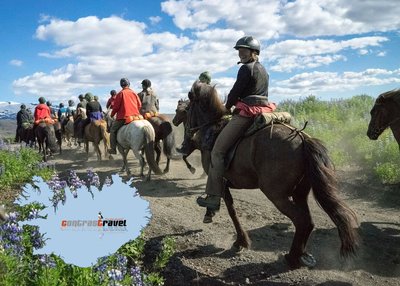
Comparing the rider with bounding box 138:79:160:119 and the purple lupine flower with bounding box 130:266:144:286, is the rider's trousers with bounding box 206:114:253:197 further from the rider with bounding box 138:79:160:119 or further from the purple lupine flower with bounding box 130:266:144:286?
the rider with bounding box 138:79:160:119

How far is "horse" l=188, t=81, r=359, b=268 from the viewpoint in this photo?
14.8ft

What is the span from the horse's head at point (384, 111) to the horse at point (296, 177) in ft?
9.77

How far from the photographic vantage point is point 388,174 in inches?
372

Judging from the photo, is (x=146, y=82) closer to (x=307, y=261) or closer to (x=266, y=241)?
(x=266, y=241)

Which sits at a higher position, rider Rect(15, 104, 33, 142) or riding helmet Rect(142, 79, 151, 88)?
riding helmet Rect(142, 79, 151, 88)

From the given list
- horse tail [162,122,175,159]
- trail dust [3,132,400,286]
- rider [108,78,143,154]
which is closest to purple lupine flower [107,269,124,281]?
trail dust [3,132,400,286]

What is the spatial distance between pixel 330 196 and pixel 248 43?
236 cm

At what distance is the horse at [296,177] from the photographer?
4508 mm

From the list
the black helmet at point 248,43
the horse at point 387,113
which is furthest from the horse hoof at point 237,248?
the horse at point 387,113

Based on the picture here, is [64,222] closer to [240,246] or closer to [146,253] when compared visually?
[146,253]

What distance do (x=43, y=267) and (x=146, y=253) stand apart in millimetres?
1969

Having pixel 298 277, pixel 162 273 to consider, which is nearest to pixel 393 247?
pixel 298 277

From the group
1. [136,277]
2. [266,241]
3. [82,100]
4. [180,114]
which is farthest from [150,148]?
[82,100]

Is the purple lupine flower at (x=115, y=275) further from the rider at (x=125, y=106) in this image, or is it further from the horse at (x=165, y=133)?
the horse at (x=165, y=133)
